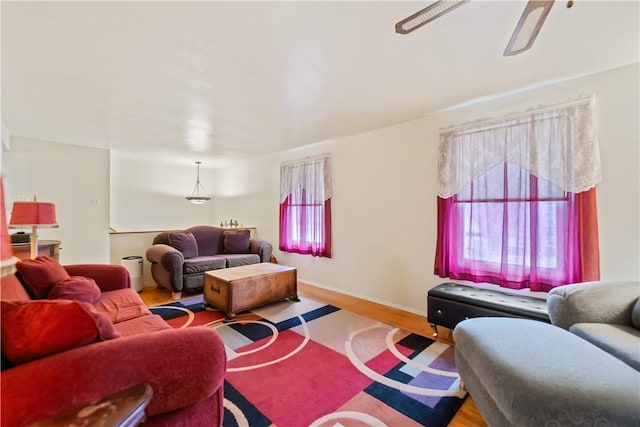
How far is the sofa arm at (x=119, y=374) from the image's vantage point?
0.87 meters

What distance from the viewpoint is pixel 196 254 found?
4535 millimetres

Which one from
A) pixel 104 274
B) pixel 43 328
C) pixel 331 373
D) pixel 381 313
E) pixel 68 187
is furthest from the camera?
pixel 68 187

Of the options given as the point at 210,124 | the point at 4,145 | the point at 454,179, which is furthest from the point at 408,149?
the point at 4,145

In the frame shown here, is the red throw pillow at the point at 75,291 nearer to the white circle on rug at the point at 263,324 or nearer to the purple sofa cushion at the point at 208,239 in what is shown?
the white circle on rug at the point at 263,324

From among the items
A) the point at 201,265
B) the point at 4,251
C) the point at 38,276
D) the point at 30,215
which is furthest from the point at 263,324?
the point at 4,251

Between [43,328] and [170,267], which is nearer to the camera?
[43,328]

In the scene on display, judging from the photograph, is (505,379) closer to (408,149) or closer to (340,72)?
(340,72)

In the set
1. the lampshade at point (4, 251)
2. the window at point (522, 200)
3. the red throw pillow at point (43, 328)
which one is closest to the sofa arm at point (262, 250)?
the window at point (522, 200)

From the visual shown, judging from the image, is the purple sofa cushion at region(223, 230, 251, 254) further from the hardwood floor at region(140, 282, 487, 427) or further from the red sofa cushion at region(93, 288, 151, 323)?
the red sofa cushion at region(93, 288, 151, 323)

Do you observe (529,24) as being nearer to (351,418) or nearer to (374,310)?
(351,418)

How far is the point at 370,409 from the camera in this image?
1663mm

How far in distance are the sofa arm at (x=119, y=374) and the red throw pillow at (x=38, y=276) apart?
3.94 ft

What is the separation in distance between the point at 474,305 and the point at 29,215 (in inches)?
158

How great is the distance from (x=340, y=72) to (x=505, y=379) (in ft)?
7.00
